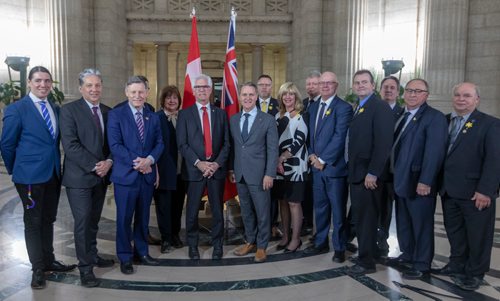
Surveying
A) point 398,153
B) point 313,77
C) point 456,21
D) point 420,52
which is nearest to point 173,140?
point 313,77

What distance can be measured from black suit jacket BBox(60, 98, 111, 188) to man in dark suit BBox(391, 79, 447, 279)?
9.21 ft

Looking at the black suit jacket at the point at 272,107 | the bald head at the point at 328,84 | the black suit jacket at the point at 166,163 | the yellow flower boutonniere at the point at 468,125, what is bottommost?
the black suit jacket at the point at 166,163

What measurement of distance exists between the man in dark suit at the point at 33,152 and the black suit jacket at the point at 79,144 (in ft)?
0.45

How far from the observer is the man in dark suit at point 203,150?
13.6ft

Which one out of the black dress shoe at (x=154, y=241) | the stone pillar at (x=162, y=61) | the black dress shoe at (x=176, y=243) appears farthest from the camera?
the stone pillar at (x=162, y=61)

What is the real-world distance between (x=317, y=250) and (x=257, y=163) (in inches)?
50.3

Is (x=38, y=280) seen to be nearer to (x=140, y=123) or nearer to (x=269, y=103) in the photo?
(x=140, y=123)

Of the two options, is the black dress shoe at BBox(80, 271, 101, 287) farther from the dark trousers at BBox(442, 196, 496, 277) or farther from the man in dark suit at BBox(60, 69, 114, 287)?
the dark trousers at BBox(442, 196, 496, 277)

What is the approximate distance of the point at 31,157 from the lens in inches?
136

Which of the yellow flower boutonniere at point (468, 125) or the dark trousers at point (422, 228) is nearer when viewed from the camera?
the yellow flower boutonniere at point (468, 125)

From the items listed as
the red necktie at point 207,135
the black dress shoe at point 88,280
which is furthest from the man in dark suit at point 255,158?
the black dress shoe at point 88,280

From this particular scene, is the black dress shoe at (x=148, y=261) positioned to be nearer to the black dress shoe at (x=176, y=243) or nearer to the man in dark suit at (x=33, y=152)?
the black dress shoe at (x=176, y=243)

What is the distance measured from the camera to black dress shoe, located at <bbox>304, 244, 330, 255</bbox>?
4508 millimetres

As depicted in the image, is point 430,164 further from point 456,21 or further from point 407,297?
point 456,21
